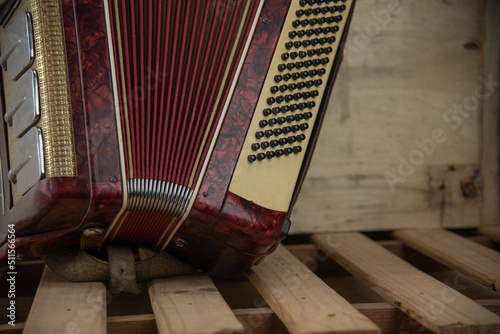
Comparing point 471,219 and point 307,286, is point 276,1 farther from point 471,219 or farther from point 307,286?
point 471,219

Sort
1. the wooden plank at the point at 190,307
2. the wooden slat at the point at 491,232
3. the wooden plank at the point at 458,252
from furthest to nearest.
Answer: the wooden slat at the point at 491,232
the wooden plank at the point at 458,252
the wooden plank at the point at 190,307

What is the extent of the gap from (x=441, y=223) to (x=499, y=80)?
485 millimetres

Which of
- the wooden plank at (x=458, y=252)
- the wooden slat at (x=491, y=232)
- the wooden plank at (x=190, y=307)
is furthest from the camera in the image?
the wooden slat at (x=491, y=232)

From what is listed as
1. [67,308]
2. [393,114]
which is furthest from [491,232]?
[67,308]

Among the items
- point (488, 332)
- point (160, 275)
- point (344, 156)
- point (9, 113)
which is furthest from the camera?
point (344, 156)

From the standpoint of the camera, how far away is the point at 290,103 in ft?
3.89

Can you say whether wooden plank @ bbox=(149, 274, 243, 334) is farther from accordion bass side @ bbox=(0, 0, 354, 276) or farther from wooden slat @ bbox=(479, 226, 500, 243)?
wooden slat @ bbox=(479, 226, 500, 243)

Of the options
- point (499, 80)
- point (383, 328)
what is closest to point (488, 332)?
point (383, 328)

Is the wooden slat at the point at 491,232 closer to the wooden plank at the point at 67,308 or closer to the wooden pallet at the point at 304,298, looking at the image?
the wooden pallet at the point at 304,298

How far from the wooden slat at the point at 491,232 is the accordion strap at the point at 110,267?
102 centimetres

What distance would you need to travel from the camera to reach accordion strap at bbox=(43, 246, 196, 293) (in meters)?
1.17

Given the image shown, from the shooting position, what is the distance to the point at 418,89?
1736 millimetres

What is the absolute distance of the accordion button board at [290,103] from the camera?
115 cm

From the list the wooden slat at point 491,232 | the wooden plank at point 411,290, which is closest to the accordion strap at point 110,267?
the wooden plank at point 411,290
